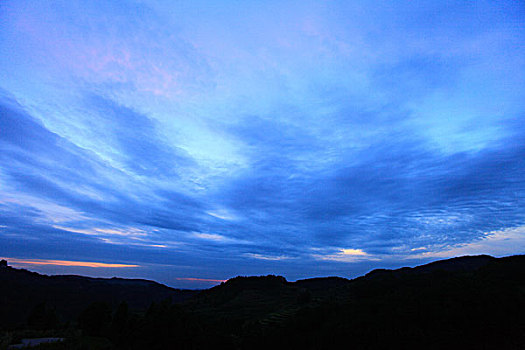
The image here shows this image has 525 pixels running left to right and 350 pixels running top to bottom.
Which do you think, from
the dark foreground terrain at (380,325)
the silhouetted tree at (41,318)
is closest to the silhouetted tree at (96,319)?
the dark foreground terrain at (380,325)

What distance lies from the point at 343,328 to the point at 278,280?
13424cm

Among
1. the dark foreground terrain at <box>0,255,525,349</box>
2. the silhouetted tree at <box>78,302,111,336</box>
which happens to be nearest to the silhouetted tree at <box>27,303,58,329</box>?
the dark foreground terrain at <box>0,255,525,349</box>

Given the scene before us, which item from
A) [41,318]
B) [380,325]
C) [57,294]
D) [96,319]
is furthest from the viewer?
[57,294]

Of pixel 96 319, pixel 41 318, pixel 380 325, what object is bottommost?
pixel 41 318

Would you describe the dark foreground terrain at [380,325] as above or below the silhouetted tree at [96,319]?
above

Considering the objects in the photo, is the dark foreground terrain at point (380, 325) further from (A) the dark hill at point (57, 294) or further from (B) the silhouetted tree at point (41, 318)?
(A) the dark hill at point (57, 294)

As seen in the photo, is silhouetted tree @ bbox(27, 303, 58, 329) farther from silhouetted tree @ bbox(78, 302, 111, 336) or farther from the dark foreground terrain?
silhouetted tree @ bbox(78, 302, 111, 336)

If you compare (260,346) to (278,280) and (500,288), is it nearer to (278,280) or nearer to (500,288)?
(500,288)

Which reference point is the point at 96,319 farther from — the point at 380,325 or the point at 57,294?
the point at 57,294

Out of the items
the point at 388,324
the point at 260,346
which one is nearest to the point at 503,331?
the point at 388,324

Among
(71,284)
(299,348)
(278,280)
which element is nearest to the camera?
(299,348)

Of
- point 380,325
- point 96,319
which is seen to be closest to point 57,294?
point 96,319

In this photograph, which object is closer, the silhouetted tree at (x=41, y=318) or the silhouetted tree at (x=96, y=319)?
the silhouetted tree at (x=96, y=319)

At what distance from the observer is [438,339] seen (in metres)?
18.9
